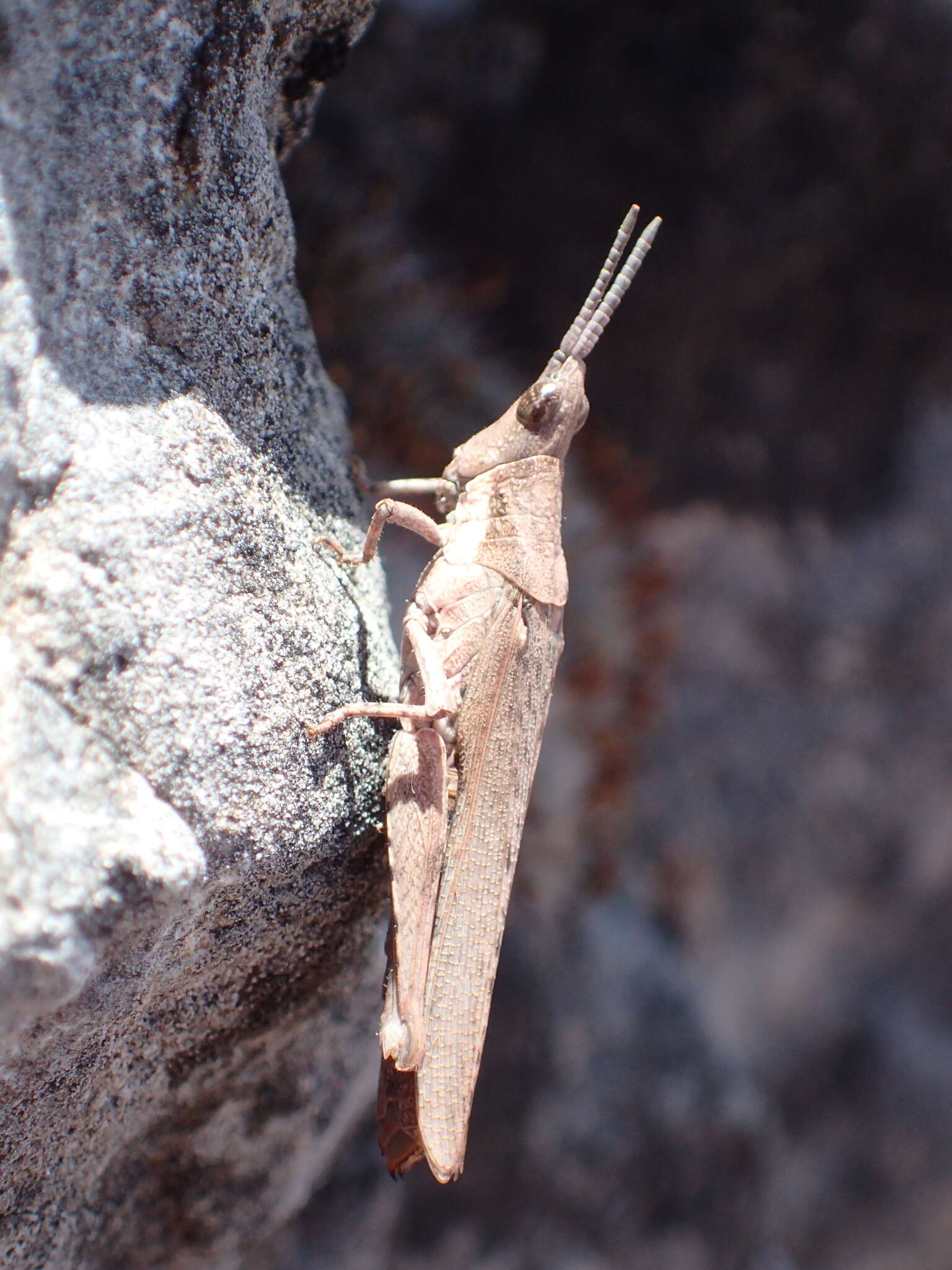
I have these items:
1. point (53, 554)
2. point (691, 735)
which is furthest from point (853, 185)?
point (53, 554)

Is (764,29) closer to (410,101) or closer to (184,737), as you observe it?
(410,101)

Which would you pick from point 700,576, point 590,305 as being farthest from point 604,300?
point 700,576

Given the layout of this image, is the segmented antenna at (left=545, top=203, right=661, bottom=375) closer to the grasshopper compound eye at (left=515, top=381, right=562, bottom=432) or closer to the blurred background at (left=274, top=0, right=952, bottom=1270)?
the grasshopper compound eye at (left=515, top=381, right=562, bottom=432)

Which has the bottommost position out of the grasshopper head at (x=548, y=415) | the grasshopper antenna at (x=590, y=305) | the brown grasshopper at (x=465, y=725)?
the brown grasshopper at (x=465, y=725)

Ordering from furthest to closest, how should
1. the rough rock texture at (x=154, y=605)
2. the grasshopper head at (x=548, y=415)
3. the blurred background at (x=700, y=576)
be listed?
the blurred background at (x=700, y=576)
the grasshopper head at (x=548, y=415)
the rough rock texture at (x=154, y=605)

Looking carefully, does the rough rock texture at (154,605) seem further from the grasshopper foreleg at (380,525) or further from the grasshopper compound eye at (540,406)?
the grasshopper compound eye at (540,406)

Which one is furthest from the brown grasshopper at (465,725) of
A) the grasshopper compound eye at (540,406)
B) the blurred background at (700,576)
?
the blurred background at (700,576)

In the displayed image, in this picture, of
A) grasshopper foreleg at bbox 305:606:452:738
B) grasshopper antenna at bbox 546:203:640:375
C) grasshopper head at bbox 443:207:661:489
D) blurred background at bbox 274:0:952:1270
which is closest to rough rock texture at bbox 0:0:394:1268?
grasshopper foreleg at bbox 305:606:452:738
